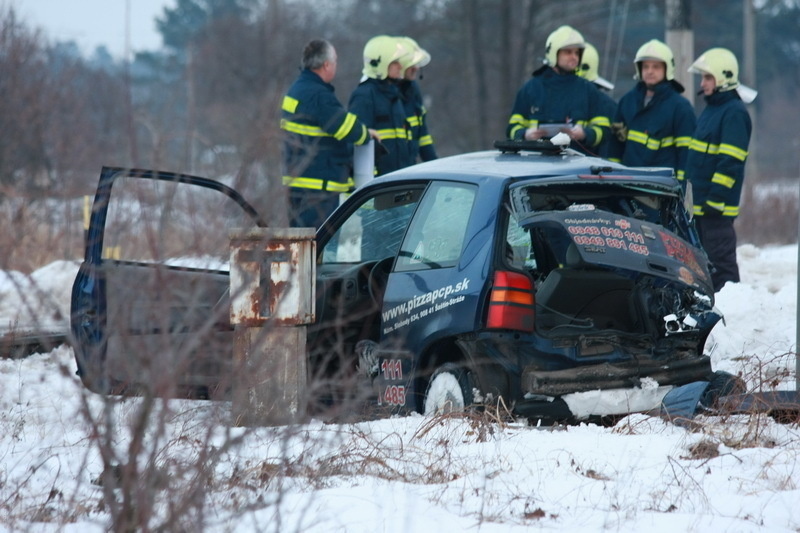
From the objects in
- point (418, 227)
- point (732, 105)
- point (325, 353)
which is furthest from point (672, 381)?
point (732, 105)

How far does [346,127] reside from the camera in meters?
8.84

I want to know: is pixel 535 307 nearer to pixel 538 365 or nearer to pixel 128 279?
pixel 538 365

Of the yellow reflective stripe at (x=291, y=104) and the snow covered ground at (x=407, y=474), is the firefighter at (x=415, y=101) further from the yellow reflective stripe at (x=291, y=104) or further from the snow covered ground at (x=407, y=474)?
the snow covered ground at (x=407, y=474)

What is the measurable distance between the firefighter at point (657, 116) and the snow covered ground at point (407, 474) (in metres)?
4.00

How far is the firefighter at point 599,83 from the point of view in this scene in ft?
31.7

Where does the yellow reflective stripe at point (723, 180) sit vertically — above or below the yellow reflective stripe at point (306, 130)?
below

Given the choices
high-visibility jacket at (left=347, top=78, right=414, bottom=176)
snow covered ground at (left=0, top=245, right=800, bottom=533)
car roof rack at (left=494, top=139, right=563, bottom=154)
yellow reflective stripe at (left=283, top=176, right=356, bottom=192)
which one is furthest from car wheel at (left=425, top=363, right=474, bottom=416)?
high-visibility jacket at (left=347, top=78, right=414, bottom=176)

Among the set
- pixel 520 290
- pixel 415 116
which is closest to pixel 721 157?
pixel 415 116

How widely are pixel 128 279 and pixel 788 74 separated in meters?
59.8

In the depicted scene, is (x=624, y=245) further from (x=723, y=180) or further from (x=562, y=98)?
(x=562, y=98)

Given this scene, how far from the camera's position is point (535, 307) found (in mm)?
5449

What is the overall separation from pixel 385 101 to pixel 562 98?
5.01 feet

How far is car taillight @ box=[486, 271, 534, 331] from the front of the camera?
536 centimetres

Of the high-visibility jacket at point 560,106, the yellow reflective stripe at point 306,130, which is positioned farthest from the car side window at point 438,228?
the high-visibility jacket at point 560,106
